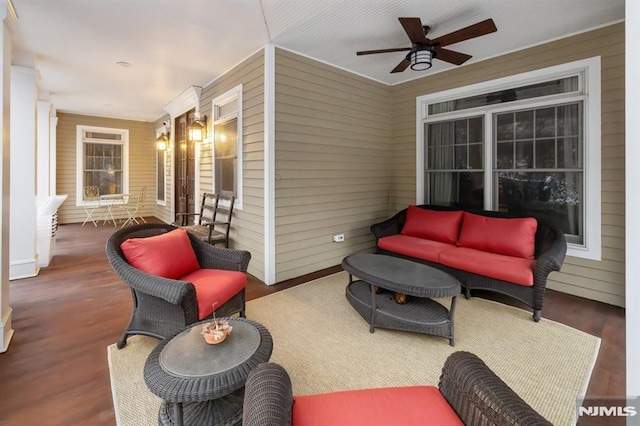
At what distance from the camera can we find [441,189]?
16.3 feet

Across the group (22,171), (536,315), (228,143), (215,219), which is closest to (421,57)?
(536,315)

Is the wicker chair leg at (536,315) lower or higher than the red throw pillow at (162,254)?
lower

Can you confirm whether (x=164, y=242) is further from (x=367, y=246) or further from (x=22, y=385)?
(x=367, y=246)

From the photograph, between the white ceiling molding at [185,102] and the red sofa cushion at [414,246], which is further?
the white ceiling molding at [185,102]

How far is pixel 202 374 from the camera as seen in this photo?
1.47 m

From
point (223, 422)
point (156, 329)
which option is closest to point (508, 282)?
point (223, 422)

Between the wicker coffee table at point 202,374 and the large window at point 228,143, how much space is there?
2.96m

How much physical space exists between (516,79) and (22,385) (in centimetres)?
567

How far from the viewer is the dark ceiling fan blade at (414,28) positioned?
8.94ft

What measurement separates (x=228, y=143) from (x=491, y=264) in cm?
395

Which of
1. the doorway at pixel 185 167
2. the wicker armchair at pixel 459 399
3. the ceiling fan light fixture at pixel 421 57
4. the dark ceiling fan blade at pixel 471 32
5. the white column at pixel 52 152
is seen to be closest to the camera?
the wicker armchair at pixel 459 399

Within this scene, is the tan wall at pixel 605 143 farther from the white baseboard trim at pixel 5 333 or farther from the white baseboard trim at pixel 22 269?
the white baseboard trim at pixel 22 269
